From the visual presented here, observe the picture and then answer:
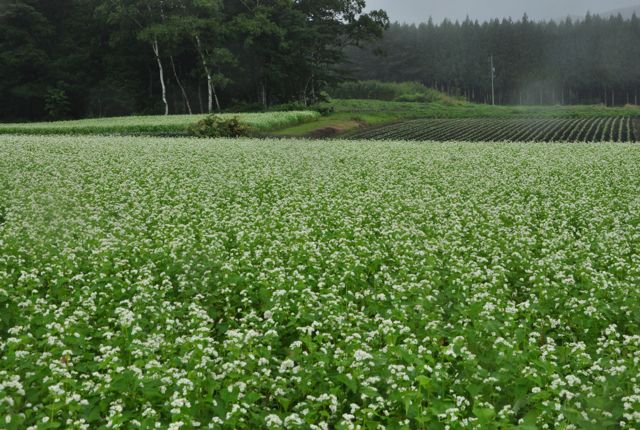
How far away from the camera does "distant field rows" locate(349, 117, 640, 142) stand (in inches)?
1839

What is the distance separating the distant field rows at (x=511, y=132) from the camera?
4671 centimetres

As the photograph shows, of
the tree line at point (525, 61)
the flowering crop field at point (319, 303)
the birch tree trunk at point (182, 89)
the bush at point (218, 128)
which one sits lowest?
the flowering crop field at point (319, 303)

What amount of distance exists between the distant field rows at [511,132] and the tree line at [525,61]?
8534 cm

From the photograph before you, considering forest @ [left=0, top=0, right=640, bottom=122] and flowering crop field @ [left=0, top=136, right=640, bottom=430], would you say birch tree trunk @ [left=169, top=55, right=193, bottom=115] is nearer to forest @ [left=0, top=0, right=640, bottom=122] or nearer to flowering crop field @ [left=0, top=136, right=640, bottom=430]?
forest @ [left=0, top=0, right=640, bottom=122]

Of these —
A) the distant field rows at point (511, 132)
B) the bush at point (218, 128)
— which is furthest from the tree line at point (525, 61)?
the bush at point (218, 128)

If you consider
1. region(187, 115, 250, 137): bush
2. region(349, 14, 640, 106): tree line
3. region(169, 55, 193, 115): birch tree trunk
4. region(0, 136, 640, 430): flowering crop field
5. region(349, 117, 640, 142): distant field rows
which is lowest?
region(0, 136, 640, 430): flowering crop field

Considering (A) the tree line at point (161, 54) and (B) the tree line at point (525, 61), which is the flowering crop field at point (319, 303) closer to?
(A) the tree line at point (161, 54)

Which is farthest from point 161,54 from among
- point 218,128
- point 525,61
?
point 525,61

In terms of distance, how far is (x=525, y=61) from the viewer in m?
145

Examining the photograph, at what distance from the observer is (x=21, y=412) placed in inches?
268

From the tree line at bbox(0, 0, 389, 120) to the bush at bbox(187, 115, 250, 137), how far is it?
83.3 ft

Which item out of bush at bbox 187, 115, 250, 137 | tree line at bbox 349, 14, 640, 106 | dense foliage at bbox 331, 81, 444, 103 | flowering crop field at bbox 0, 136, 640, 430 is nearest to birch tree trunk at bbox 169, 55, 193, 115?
bush at bbox 187, 115, 250, 137

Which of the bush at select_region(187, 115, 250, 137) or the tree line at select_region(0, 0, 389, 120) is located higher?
the tree line at select_region(0, 0, 389, 120)

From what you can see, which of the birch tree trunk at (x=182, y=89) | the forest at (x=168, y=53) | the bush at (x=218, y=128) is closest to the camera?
the bush at (x=218, y=128)
